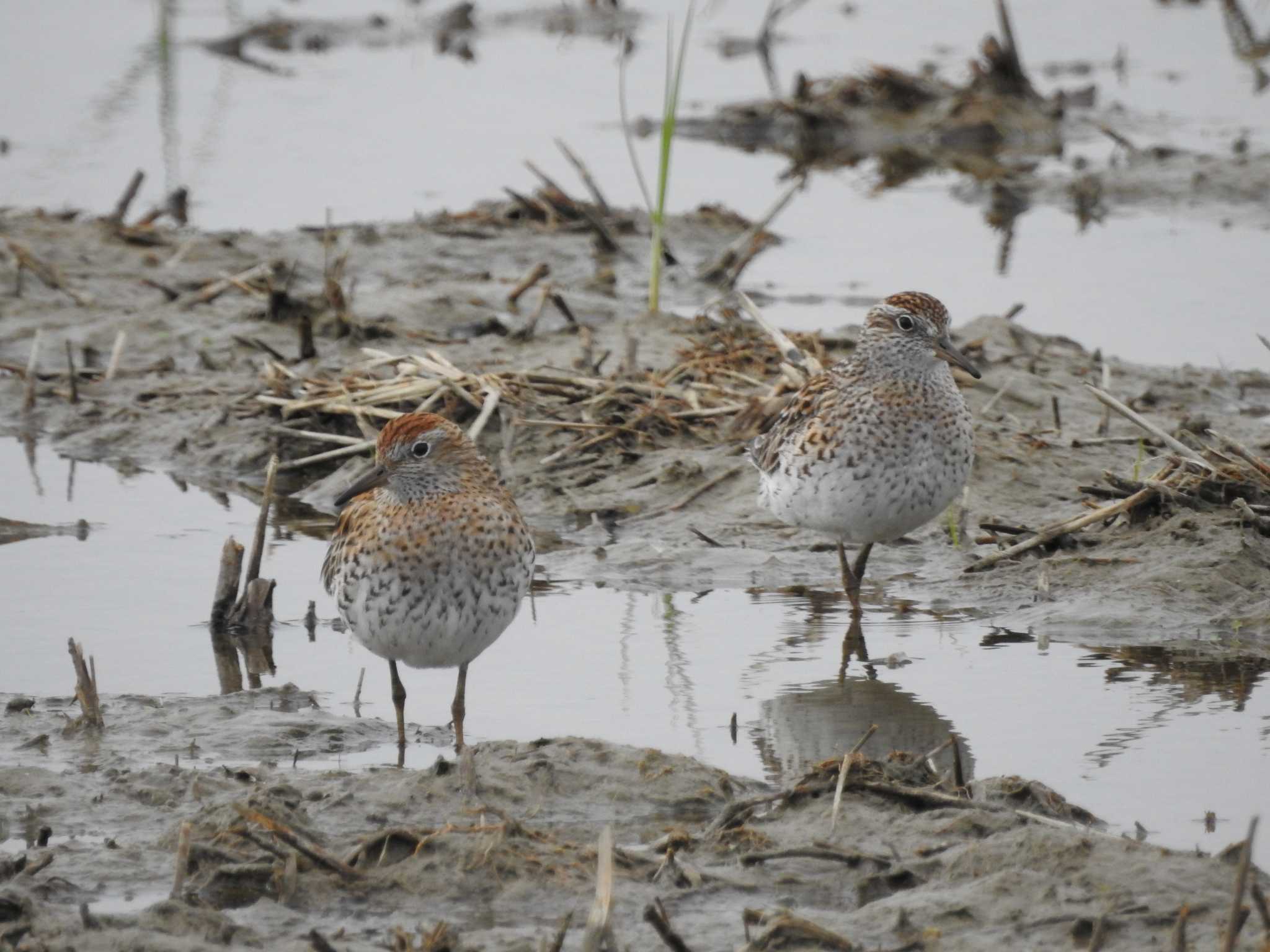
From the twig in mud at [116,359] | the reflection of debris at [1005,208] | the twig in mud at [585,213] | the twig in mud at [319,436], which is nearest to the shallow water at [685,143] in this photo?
the reflection of debris at [1005,208]

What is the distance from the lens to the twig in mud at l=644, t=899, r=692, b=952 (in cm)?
500

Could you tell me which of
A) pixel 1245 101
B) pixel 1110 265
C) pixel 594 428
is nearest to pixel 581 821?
pixel 594 428

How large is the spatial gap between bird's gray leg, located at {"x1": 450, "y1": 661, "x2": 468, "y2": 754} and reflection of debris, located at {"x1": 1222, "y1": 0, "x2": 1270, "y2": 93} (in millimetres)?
16478

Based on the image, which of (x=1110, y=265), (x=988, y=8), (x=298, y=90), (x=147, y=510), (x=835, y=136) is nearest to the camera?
(x=147, y=510)

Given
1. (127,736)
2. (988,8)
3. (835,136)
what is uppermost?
(988,8)

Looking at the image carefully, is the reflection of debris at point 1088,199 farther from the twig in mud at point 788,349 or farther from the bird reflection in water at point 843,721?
the bird reflection in water at point 843,721

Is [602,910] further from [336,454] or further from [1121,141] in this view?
[1121,141]

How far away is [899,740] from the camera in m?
7.66

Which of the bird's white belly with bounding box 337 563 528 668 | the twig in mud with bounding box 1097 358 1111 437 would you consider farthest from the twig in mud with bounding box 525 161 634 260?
the bird's white belly with bounding box 337 563 528 668

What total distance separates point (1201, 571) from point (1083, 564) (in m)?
0.59

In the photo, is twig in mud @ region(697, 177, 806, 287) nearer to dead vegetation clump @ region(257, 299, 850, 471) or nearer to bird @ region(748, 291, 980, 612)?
dead vegetation clump @ region(257, 299, 850, 471)

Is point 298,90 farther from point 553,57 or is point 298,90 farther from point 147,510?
Result: point 147,510

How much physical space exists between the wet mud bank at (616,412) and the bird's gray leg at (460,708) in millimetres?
2342

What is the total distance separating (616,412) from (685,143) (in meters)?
9.08
